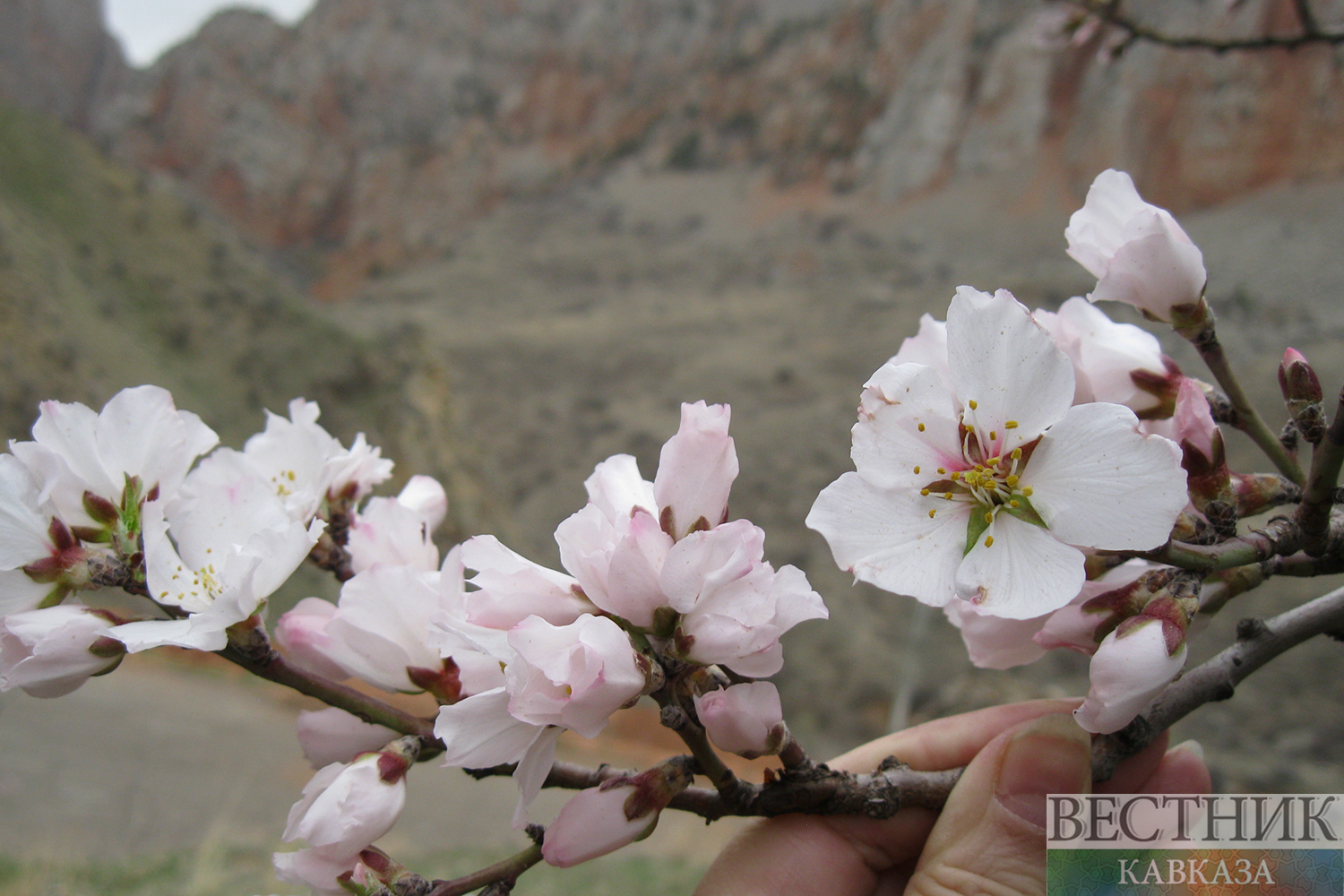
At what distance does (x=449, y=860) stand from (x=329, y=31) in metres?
34.7

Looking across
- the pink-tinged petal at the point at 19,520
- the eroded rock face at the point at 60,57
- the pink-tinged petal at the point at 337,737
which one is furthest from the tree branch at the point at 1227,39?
the eroded rock face at the point at 60,57

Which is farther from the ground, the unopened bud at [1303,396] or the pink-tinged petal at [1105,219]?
the pink-tinged petal at [1105,219]

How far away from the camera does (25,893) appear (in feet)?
12.4

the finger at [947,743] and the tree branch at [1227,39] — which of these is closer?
the finger at [947,743]

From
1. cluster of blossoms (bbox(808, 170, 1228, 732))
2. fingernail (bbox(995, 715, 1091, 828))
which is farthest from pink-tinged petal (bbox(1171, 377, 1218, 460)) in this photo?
fingernail (bbox(995, 715, 1091, 828))

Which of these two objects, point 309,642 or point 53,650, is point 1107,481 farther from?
point 53,650

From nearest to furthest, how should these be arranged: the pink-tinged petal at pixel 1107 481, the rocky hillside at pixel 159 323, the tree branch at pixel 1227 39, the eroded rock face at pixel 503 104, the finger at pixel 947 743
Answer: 1. the pink-tinged petal at pixel 1107 481
2. the finger at pixel 947 743
3. the tree branch at pixel 1227 39
4. the rocky hillside at pixel 159 323
5. the eroded rock face at pixel 503 104

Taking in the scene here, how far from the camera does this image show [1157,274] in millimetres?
885

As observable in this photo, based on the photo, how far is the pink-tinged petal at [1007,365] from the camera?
2.50 ft

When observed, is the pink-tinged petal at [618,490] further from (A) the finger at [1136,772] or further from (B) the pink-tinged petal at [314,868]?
(A) the finger at [1136,772]

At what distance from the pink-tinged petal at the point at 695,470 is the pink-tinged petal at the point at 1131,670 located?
0.36 metres

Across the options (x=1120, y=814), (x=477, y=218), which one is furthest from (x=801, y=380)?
(x=477, y=218)

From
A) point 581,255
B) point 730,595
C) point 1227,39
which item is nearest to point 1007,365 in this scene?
point 730,595

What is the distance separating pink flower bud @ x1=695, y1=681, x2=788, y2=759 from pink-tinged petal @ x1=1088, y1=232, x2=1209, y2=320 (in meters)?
0.53
